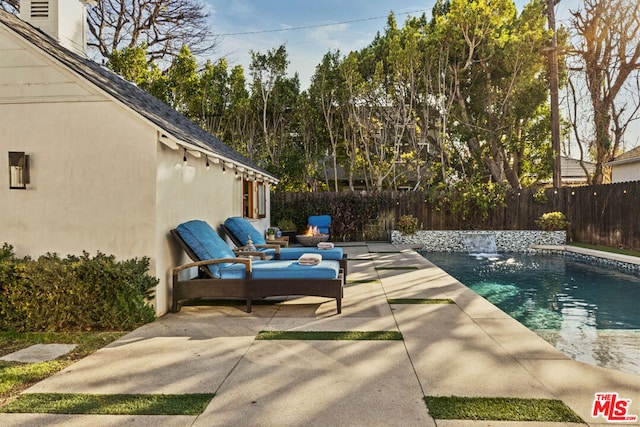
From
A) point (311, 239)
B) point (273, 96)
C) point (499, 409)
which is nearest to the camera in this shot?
point (499, 409)

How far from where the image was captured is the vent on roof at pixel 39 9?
774 cm

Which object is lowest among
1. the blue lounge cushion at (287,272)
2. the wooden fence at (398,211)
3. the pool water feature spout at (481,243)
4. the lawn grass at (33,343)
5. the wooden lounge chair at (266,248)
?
the lawn grass at (33,343)

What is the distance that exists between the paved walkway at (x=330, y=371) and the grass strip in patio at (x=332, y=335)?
13 centimetres

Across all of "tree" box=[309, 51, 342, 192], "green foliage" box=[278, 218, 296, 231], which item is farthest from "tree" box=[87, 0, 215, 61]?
"green foliage" box=[278, 218, 296, 231]

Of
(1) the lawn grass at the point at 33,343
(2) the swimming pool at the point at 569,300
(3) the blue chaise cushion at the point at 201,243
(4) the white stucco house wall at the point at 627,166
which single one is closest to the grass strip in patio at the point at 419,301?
(2) the swimming pool at the point at 569,300

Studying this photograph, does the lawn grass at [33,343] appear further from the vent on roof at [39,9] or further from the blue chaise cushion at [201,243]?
the vent on roof at [39,9]

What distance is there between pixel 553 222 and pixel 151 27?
62.8 ft

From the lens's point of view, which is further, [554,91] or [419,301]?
[554,91]

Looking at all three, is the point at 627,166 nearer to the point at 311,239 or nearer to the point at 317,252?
the point at 311,239

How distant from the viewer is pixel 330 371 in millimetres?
3715

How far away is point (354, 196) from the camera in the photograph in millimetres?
17031

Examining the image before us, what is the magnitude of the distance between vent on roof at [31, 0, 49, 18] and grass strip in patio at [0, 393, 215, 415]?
725cm

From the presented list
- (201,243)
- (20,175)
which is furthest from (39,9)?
(201,243)

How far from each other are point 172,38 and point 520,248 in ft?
58.7
